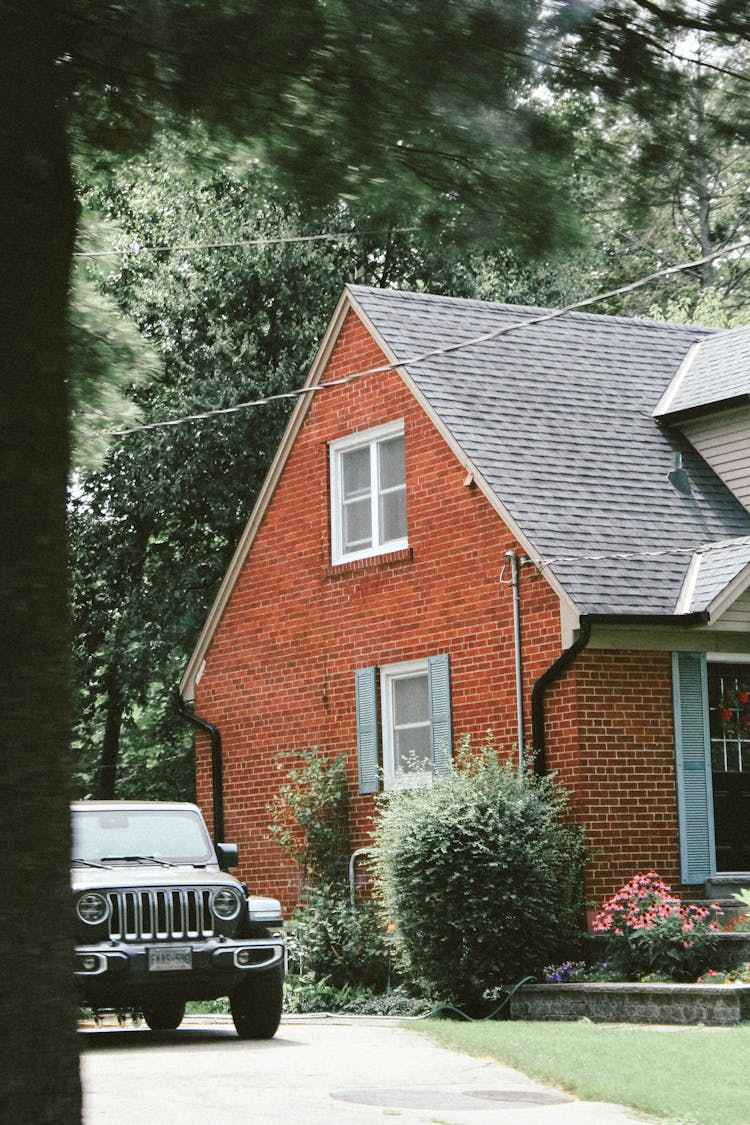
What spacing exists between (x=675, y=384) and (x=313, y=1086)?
12.6 metres

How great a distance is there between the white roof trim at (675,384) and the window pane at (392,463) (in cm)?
305

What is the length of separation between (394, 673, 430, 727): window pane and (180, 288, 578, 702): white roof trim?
2432 mm

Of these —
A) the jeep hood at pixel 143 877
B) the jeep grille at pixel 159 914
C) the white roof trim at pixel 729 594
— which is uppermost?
the white roof trim at pixel 729 594

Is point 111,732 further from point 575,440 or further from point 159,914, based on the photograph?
point 159,914

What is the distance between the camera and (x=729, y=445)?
62.1 feet

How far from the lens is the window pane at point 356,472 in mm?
19531

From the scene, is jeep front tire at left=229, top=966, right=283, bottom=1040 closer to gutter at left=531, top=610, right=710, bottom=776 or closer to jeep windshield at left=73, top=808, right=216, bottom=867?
jeep windshield at left=73, top=808, right=216, bottom=867

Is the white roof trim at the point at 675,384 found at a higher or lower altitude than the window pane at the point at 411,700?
higher

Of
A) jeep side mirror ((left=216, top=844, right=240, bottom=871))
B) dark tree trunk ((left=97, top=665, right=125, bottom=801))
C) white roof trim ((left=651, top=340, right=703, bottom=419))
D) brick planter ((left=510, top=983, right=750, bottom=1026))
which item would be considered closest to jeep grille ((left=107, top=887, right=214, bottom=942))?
jeep side mirror ((left=216, top=844, right=240, bottom=871))

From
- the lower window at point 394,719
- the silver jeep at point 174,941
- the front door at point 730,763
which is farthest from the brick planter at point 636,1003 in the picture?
the lower window at point 394,719

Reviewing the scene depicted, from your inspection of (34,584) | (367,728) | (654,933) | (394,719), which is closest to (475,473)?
(394,719)

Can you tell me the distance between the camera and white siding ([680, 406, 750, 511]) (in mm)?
18672

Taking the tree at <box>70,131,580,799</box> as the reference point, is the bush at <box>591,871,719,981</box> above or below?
below

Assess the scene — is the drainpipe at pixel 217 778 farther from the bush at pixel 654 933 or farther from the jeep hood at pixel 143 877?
the jeep hood at pixel 143 877
